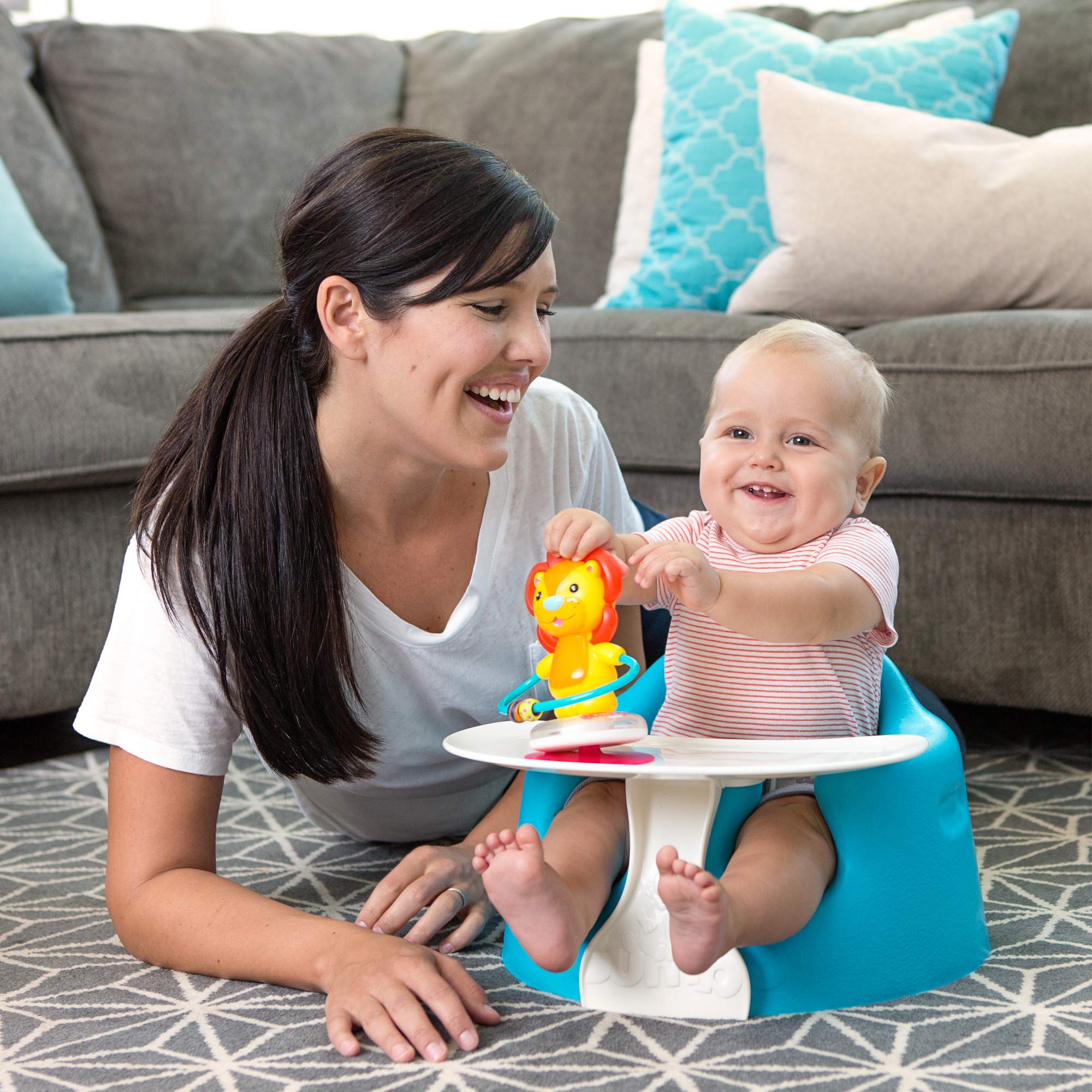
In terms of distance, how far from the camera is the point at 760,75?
2111mm

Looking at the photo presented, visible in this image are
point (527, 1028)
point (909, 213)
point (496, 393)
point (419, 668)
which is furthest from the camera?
point (909, 213)

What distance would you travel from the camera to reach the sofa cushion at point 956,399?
1.60m

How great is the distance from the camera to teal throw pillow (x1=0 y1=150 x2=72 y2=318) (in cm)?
218

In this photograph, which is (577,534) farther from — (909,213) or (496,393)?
(909,213)

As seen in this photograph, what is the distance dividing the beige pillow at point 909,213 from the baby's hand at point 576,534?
991 millimetres

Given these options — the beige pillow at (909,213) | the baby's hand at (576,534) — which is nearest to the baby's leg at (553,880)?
the baby's hand at (576,534)

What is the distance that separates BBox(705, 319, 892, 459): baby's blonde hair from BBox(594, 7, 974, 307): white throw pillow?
3.82ft

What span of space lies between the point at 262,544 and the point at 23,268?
1272 mm

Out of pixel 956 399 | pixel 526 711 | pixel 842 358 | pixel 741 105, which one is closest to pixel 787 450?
pixel 842 358

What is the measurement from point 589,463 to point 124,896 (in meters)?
0.65

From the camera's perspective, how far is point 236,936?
1087 millimetres

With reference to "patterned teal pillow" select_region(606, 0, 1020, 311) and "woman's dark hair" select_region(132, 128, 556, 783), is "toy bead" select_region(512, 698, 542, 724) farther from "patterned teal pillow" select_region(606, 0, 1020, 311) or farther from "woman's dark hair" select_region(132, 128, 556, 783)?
"patterned teal pillow" select_region(606, 0, 1020, 311)

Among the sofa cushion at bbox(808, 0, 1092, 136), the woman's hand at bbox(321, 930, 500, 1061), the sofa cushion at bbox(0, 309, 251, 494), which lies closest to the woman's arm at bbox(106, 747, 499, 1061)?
the woman's hand at bbox(321, 930, 500, 1061)

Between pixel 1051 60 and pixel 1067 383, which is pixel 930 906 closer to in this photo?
pixel 1067 383
